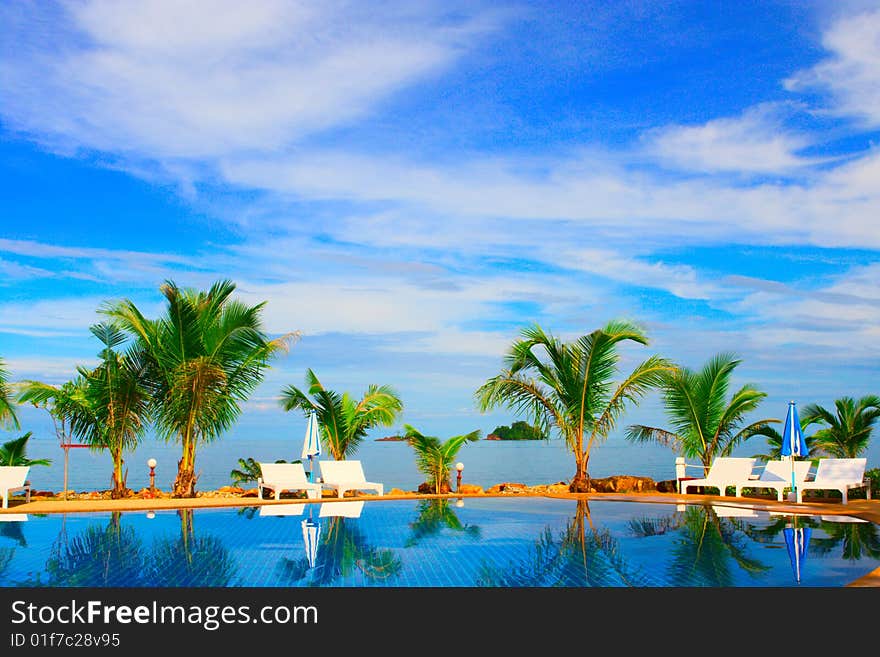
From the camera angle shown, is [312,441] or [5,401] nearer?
[5,401]

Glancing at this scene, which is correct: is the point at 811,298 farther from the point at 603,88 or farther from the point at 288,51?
the point at 288,51

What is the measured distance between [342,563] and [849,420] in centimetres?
1306

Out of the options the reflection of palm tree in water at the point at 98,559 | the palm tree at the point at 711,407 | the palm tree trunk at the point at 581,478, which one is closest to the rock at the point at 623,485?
the palm tree trunk at the point at 581,478

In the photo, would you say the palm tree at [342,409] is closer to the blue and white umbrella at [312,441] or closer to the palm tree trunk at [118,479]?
the blue and white umbrella at [312,441]

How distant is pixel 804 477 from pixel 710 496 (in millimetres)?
1523

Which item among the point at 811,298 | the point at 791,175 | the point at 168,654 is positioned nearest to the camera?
the point at 168,654

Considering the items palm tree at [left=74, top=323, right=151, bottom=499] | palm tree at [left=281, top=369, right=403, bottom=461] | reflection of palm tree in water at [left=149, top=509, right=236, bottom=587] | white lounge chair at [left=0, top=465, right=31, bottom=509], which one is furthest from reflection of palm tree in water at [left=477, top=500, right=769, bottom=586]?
white lounge chair at [left=0, top=465, right=31, bottom=509]

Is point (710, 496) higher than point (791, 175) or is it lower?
lower

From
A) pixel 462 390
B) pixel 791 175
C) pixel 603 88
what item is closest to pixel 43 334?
pixel 462 390

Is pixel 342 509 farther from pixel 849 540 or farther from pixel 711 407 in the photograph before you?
pixel 711 407

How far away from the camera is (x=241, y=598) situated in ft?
21.5

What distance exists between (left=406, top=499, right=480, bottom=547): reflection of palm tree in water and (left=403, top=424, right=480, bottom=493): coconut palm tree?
7.47ft

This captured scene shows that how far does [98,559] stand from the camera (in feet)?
27.7

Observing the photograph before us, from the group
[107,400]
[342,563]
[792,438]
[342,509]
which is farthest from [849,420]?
[107,400]
